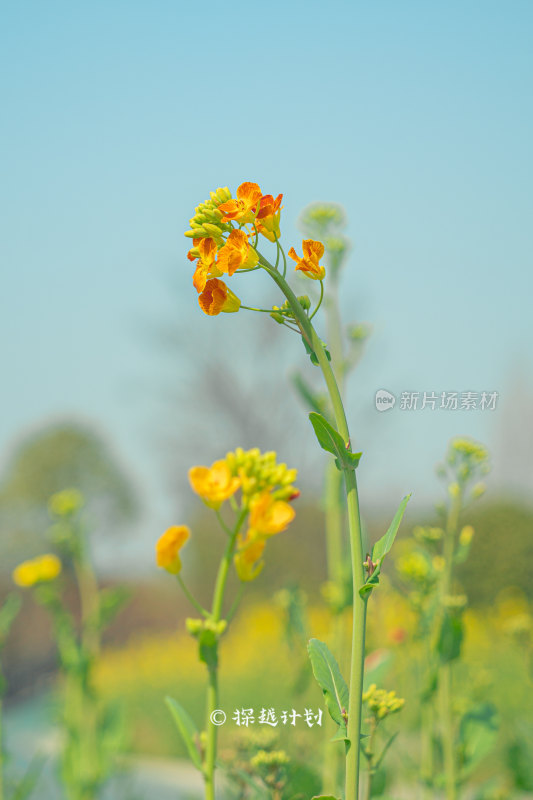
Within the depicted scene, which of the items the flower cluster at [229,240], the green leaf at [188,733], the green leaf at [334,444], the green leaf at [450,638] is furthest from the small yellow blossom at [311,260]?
the green leaf at [450,638]

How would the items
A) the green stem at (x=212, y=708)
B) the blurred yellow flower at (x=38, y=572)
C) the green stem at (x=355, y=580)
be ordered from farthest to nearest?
the blurred yellow flower at (x=38, y=572)
the green stem at (x=212, y=708)
the green stem at (x=355, y=580)

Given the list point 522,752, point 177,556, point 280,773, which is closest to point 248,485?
point 177,556

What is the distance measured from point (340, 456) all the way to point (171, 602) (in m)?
8.56

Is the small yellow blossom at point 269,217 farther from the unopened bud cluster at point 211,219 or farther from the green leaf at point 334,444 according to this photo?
the green leaf at point 334,444

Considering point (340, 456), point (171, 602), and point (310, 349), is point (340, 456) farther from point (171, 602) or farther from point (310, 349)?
point (171, 602)

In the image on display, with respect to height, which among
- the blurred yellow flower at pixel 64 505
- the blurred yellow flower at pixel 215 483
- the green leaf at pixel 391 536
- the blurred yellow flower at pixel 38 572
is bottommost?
the green leaf at pixel 391 536

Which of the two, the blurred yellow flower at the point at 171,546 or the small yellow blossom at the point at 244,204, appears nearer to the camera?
the small yellow blossom at the point at 244,204

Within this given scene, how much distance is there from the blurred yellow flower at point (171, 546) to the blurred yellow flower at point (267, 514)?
79 millimetres

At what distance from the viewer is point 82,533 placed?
208cm

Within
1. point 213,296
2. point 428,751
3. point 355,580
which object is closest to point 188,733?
point 355,580

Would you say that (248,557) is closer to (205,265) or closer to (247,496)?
(247,496)

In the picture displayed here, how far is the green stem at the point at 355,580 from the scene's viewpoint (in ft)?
2.08

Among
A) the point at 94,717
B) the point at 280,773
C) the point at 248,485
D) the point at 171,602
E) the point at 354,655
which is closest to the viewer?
the point at 354,655

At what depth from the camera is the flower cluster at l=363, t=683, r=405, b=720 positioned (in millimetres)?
894
